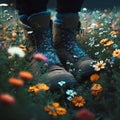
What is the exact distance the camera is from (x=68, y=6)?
264 centimetres

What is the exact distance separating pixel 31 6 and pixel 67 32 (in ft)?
1.14

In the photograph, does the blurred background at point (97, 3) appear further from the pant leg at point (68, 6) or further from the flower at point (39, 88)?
the flower at point (39, 88)

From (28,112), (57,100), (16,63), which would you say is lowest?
(57,100)

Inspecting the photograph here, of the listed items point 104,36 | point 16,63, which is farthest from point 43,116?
point 104,36

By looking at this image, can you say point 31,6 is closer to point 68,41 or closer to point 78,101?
point 68,41

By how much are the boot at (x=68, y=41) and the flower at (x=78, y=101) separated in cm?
52

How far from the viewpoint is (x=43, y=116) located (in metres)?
1.39

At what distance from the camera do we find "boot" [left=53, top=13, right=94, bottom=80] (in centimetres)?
257

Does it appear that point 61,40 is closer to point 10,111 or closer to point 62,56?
point 62,56

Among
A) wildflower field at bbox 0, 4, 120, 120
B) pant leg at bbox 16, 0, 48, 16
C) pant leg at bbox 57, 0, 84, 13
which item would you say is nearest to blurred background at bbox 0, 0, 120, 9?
wildflower field at bbox 0, 4, 120, 120

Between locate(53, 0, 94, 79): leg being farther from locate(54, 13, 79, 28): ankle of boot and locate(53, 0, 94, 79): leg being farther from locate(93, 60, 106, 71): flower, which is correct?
locate(93, 60, 106, 71): flower

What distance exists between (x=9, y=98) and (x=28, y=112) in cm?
13

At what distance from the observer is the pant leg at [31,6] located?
2.39 m

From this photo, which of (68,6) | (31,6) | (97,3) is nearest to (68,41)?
(68,6)
